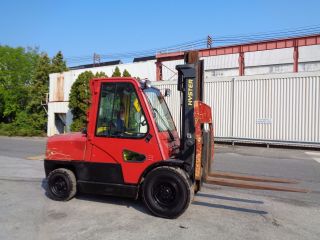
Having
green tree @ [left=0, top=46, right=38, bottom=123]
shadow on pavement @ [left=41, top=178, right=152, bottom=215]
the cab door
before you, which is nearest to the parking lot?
shadow on pavement @ [left=41, top=178, right=152, bottom=215]

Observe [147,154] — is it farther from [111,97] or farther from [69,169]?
Result: [69,169]

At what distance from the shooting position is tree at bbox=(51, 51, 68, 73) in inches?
1391

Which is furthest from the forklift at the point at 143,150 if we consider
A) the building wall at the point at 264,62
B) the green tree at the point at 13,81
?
the green tree at the point at 13,81

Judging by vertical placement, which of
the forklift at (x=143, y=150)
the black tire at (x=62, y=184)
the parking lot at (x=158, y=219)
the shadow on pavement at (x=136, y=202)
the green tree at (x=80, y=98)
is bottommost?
the parking lot at (x=158, y=219)

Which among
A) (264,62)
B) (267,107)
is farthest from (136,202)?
(264,62)

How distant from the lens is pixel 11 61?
38.5m

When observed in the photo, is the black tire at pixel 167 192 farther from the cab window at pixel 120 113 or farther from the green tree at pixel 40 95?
the green tree at pixel 40 95

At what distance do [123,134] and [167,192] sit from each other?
134 centimetres

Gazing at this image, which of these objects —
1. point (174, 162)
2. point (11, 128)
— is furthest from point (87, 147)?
point (11, 128)

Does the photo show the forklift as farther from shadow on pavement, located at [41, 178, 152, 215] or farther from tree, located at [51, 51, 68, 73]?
tree, located at [51, 51, 68, 73]

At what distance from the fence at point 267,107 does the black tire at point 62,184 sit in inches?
576

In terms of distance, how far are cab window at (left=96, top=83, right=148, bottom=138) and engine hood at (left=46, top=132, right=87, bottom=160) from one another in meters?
0.51

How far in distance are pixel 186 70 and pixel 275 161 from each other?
9191 millimetres

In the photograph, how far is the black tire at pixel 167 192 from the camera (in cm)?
544
